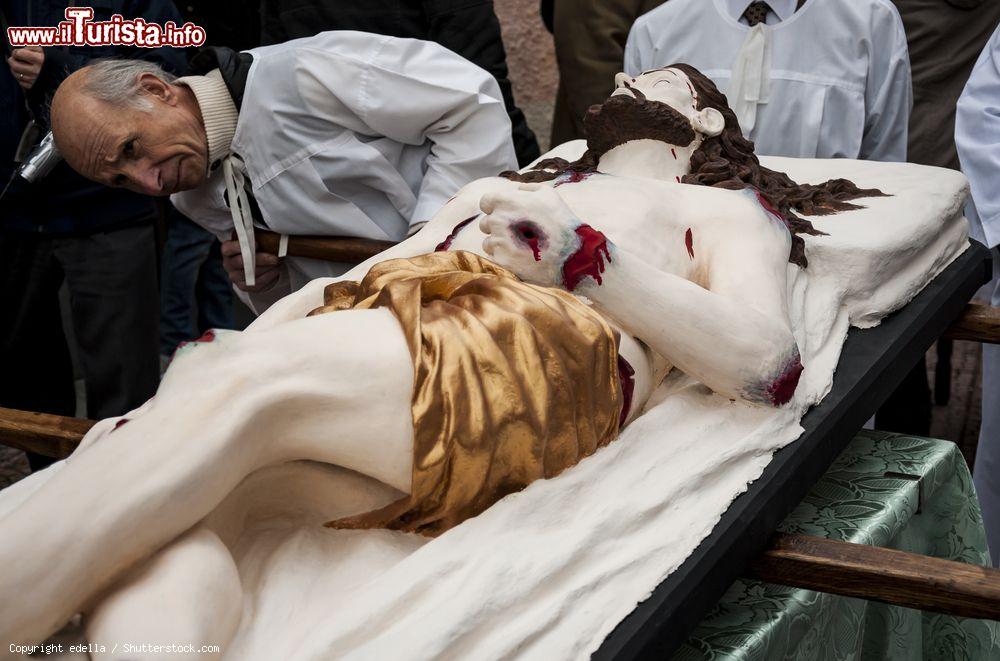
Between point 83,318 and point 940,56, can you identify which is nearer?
point 83,318

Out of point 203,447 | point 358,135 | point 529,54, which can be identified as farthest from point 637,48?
point 529,54

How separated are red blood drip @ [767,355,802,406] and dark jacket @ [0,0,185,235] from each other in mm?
2080

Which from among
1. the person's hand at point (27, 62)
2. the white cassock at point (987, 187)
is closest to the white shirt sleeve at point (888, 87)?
the white cassock at point (987, 187)

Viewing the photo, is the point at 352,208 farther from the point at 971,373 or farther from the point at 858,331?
the point at 971,373

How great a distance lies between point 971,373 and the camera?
4809 millimetres

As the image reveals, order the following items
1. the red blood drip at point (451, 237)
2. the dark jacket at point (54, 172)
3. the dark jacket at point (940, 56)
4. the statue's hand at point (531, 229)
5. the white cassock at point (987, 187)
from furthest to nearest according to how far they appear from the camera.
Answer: the dark jacket at point (940, 56) < the dark jacket at point (54, 172) < the white cassock at point (987, 187) < the red blood drip at point (451, 237) < the statue's hand at point (531, 229)

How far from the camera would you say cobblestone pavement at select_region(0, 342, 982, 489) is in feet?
13.3

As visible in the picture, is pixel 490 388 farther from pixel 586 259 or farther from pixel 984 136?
pixel 984 136

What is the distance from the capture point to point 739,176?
97.6 inches

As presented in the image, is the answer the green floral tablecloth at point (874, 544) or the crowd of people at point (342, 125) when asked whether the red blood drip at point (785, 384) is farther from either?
the crowd of people at point (342, 125)

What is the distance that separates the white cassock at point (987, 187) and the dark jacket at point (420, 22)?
1.29 meters

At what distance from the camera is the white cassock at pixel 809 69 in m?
3.12

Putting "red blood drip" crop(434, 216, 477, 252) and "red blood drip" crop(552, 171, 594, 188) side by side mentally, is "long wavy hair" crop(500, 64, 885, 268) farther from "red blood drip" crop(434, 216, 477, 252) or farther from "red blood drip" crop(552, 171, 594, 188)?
"red blood drip" crop(434, 216, 477, 252)

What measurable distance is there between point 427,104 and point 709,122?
0.78m
